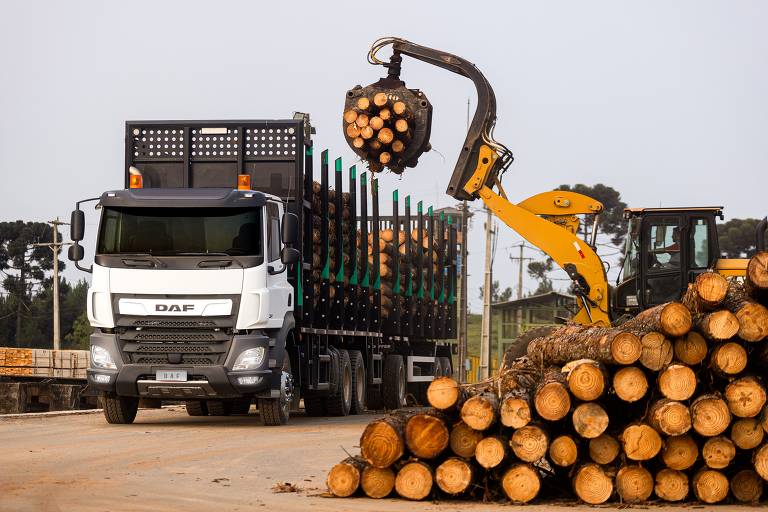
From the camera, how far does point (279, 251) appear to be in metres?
16.9

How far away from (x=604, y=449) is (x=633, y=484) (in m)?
0.34

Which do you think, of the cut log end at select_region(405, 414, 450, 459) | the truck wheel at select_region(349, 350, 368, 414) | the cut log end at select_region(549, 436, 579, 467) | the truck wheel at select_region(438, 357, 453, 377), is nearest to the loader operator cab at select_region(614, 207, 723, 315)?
the truck wheel at select_region(349, 350, 368, 414)

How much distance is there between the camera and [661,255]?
19.5 m

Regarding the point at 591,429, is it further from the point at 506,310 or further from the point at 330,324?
the point at 506,310

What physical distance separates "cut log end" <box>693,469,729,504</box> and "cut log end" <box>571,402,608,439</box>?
2.78 ft

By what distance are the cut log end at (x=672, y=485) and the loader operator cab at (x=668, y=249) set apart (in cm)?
944

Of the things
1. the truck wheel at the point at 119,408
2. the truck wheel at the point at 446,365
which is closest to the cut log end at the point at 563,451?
the truck wheel at the point at 119,408

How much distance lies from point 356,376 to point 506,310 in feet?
162

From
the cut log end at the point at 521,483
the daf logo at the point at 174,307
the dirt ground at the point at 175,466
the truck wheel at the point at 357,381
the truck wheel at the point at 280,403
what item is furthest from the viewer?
the truck wheel at the point at 357,381

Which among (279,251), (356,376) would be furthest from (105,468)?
(356,376)

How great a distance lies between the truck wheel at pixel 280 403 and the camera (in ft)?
57.2

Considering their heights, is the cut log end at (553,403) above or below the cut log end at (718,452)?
above

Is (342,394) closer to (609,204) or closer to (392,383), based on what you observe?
A: (392,383)

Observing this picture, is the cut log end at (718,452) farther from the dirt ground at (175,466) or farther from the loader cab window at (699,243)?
the loader cab window at (699,243)
